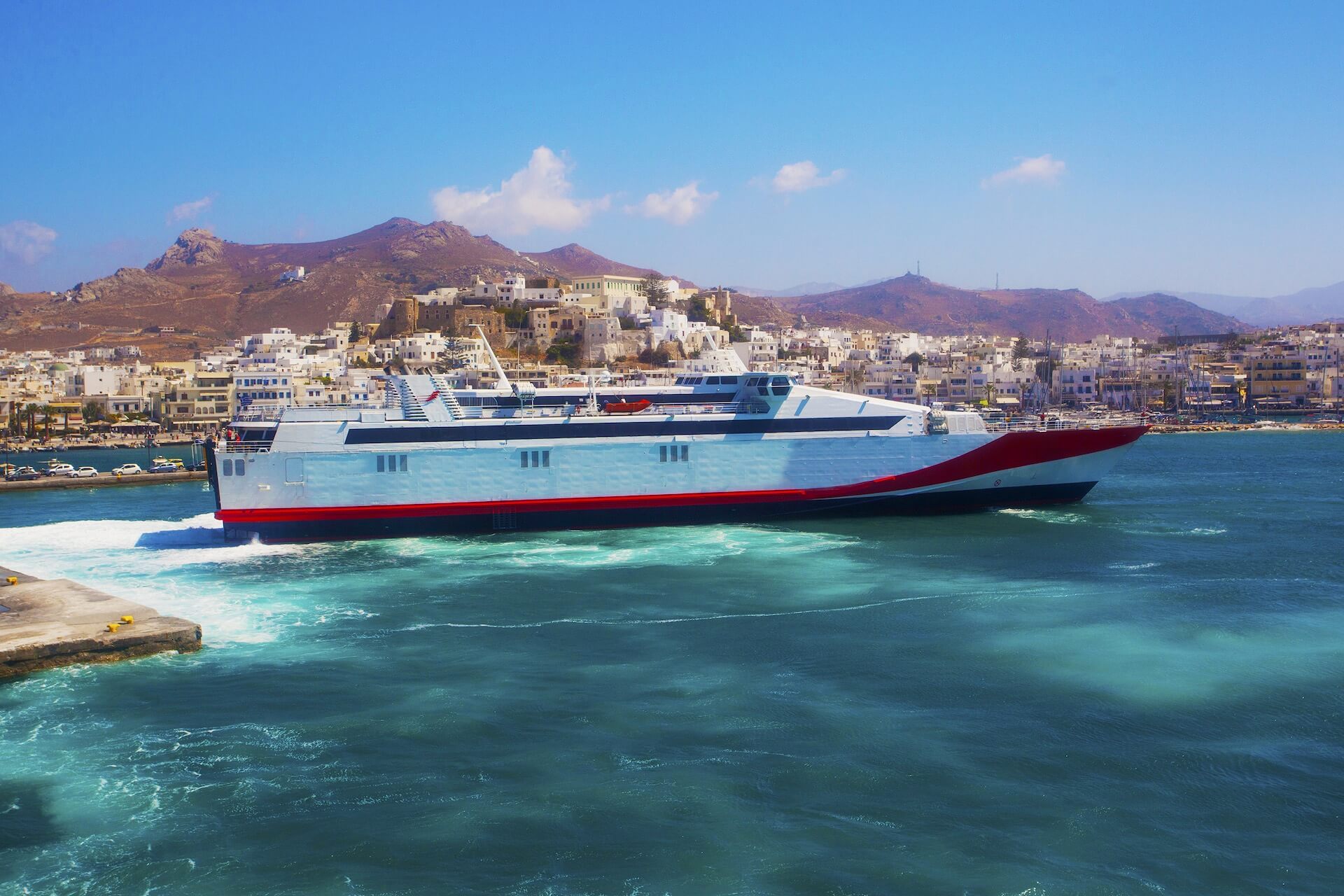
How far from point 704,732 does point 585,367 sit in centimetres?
6871

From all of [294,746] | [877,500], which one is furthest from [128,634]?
[877,500]

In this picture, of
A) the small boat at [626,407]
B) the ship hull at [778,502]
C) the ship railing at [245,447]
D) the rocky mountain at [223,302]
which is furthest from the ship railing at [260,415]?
the rocky mountain at [223,302]

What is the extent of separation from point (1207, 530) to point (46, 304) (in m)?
202

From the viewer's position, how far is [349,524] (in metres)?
26.3

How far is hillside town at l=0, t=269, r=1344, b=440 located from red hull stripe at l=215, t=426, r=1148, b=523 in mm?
35234

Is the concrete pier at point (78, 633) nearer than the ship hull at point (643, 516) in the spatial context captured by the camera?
Yes

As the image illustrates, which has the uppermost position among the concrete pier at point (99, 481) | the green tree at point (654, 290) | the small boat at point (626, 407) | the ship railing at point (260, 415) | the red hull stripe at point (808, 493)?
the green tree at point (654, 290)

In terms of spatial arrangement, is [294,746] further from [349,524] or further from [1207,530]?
[1207,530]

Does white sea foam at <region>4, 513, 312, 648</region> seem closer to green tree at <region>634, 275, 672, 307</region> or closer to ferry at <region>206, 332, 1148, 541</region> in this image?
ferry at <region>206, 332, 1148, 541</region>

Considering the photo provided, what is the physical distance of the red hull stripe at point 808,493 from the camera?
2608 cm

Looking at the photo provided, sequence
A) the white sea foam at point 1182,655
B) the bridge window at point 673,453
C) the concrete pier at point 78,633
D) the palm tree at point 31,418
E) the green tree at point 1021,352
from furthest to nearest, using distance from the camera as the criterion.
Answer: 1. the green tree at point 1021,352
2. the palm tree at point 31,418
3. the bridge window at point 673,453
4. the concrete pier at point 78,633
5. the white sea foam at point 1182,655

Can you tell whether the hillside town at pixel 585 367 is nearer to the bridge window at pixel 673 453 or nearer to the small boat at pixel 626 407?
the small boat at pixel 626 407

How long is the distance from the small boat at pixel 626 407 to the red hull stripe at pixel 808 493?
231cm

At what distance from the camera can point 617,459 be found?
89.4ft
